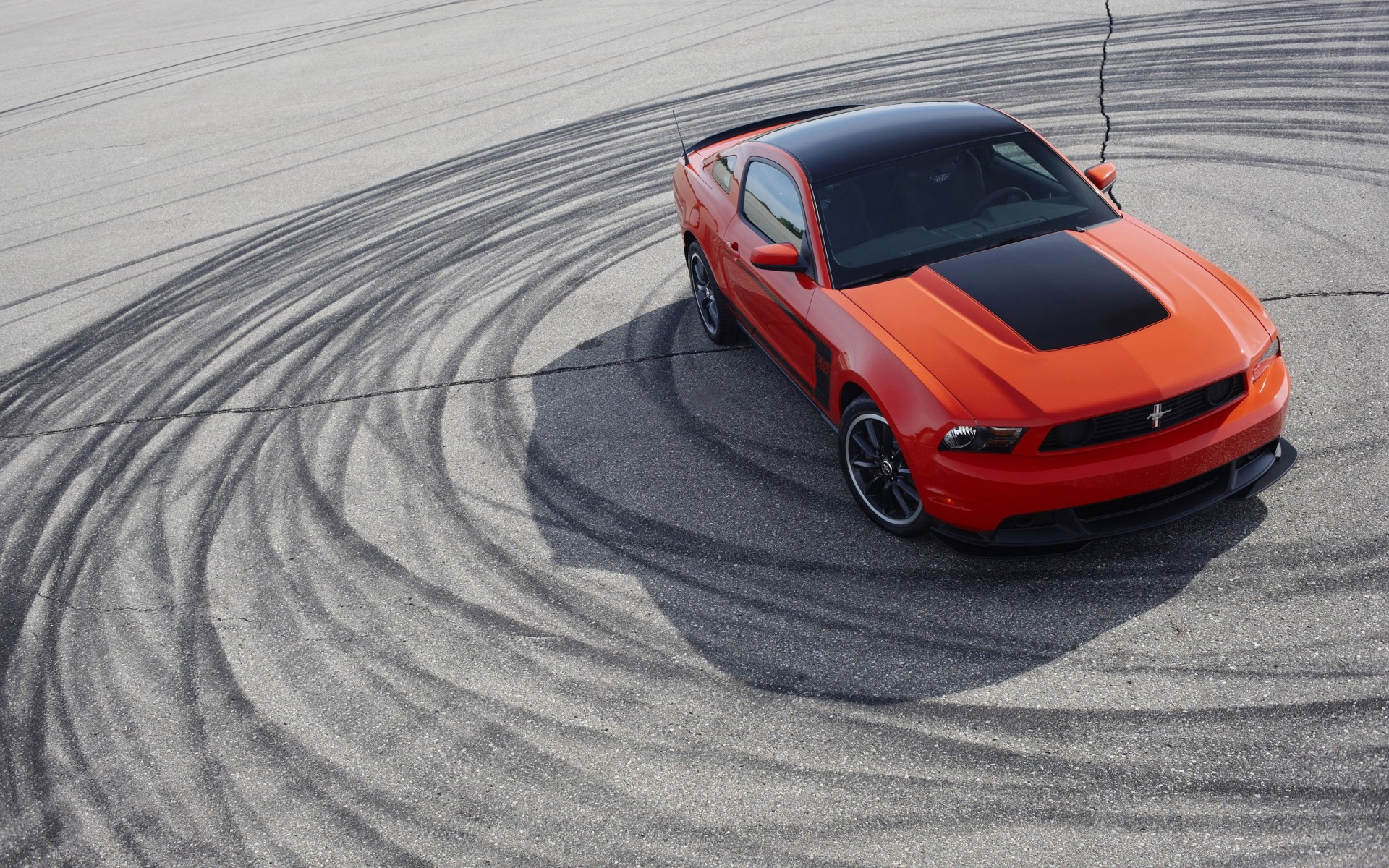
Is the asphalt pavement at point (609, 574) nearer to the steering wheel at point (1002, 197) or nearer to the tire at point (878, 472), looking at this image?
the tire at point (878, 472)

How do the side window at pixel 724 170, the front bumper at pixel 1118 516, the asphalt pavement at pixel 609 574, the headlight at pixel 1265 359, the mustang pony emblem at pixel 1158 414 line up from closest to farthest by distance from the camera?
1. the asphalt pavement at pixel 609 574
2. the mustang pony emblem at pixel 1158 414
3. the front bumper at pixel 1118 516
4. the headlight at pixel 1265 359
5. the side window at pixel 724 170

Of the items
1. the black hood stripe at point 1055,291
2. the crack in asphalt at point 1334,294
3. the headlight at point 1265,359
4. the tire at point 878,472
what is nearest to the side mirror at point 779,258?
the black hood stripe at point 1055,291

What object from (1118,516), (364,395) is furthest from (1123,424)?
(364,395)

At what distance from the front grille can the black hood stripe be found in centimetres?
40

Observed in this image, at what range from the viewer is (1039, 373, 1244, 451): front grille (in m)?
4.19

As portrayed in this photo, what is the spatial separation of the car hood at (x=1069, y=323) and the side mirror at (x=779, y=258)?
1.22 ft

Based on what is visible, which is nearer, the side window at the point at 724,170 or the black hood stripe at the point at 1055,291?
the black hood stripe at the point at 1055,291

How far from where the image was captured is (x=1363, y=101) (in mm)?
9609

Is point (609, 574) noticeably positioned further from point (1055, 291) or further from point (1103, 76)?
point (1103, 76)

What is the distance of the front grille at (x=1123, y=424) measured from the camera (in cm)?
419

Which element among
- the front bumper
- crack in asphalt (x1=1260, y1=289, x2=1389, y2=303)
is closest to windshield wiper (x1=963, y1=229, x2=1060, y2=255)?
the front bumper

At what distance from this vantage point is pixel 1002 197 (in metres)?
5.48

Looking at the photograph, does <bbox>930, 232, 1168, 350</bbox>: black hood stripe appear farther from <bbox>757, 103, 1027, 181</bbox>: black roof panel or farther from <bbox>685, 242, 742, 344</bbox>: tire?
<bbox>685, 242, 742, 344</bbox>: tire

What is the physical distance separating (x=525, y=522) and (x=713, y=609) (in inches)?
54.6
